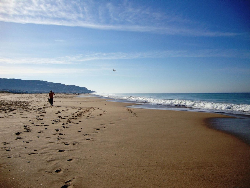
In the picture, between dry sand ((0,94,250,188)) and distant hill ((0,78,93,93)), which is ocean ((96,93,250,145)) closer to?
dry sand ((0,94,250,188))

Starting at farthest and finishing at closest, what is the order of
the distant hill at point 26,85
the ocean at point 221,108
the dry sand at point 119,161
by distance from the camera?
1. the distant hill at point 26,85
2. the ocean at point 221,108
3. the dry sand at point 119,161

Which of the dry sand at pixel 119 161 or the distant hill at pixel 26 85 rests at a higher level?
the distant hill at pixel 26 85

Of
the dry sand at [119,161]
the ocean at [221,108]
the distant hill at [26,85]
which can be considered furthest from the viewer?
the distant hill at [26,85]

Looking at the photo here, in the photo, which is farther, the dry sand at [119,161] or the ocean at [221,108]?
the ocean at [221,108]

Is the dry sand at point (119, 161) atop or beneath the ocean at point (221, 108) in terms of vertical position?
beneath

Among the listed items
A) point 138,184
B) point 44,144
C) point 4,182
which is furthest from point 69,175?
point 44,144

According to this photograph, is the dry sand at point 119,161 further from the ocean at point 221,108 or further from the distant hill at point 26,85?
Answer: the distant hill at point 26,85

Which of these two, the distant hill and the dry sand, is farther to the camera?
the distant hill

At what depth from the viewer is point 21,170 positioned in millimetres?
3236

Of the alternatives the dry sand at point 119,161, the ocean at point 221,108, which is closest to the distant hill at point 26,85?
the ocean at point 221,108

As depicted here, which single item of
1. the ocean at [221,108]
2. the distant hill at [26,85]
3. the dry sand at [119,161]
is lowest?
the dry sand at [119,161]

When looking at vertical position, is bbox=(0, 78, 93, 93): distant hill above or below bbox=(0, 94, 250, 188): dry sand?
above

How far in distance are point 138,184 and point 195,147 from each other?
2.98 m

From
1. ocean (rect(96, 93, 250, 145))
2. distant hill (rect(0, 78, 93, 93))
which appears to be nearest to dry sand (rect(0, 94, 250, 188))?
ocean (rect(96, 93, 250, 145))
